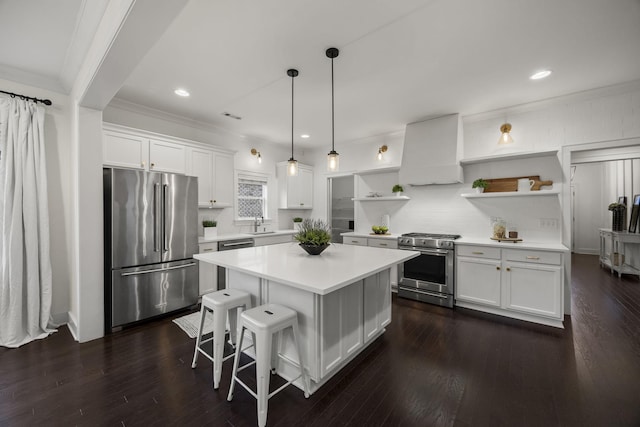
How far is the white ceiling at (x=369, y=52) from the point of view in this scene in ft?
6.31

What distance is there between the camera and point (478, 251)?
352cm

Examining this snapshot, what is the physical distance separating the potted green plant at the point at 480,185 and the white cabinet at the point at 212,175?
3.90 meters

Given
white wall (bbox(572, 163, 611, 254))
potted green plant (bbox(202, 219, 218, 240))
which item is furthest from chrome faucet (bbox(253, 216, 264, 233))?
white wall (bbox(572, 163, 611, 254))

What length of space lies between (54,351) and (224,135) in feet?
12.0

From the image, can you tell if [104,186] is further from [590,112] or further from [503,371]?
[590,112]

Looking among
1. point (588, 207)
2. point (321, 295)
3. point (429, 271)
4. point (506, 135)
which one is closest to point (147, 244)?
point (321, 295)

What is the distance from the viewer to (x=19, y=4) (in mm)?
1922

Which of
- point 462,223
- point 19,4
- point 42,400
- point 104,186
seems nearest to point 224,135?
point 104,186

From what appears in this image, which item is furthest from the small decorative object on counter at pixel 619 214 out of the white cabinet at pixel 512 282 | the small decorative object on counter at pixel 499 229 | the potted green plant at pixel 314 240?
the potted green plant at pixel 314 240

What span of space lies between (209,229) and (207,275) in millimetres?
699

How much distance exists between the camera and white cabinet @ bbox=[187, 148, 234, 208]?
4086 millimetres

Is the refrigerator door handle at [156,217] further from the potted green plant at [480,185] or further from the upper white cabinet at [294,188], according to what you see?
the potted green plant at [480,185]

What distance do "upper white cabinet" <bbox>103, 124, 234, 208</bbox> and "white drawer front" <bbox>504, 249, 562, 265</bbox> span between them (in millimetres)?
4188

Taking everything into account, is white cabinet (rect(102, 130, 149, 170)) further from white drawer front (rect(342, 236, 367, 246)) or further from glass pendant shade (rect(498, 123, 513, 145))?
glass pendant shade (rect(498, 123, 513, 145))
